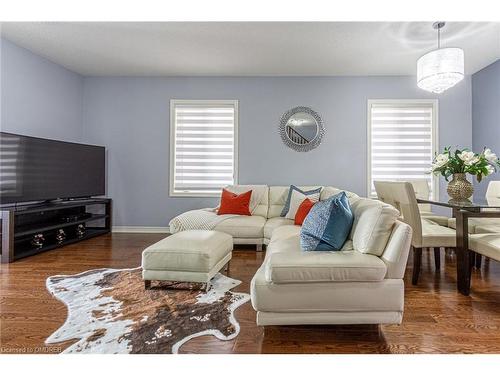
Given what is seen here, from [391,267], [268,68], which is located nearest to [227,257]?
[391,267]

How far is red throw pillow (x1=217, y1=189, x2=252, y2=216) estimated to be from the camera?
164 inches

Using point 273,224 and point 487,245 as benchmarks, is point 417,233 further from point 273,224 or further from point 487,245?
point 273,224

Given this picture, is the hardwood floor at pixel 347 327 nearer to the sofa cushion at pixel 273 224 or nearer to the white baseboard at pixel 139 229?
the sofa cushion at pixel 273 224

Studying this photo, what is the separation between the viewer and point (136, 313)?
2.01 m

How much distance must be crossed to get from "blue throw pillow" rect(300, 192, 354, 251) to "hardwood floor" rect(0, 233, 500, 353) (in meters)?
0.53

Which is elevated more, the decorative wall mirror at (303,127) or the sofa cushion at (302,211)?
the decorative wall mirror at (303,127)

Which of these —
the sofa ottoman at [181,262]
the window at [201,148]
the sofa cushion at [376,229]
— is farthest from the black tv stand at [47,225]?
the sofa cushion at [376,229]

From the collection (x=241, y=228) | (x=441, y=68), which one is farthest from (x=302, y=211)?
(x=441, y=68)

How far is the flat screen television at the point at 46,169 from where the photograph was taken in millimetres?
3291

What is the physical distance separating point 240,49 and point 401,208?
2.85 meters

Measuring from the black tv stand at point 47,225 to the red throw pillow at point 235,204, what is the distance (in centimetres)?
210

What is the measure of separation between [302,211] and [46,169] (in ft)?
11.4

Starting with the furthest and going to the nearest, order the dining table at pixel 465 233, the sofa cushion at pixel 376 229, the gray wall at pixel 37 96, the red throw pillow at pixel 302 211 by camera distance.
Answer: the gray wall at pixel 37 96 → the red throw pillow at pixel 302 211 → the dining table at pixel 465 233 → the sofa cushion at pixel 376 229
